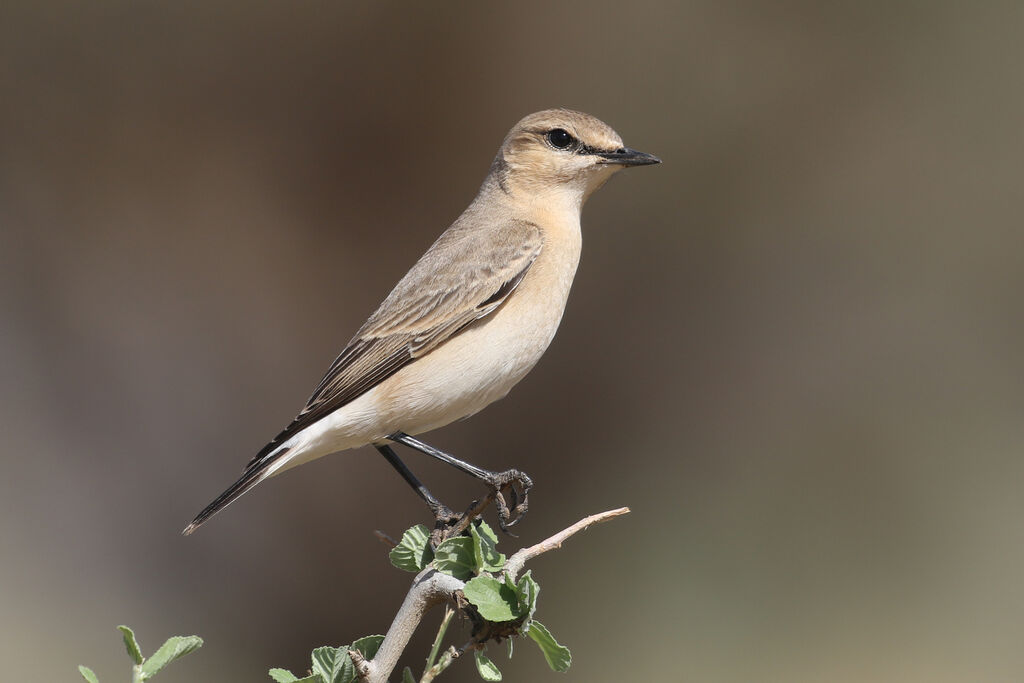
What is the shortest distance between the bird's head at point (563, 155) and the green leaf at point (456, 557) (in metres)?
1.87

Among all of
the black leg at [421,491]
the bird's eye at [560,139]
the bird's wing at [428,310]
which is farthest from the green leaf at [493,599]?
the bird's eye at [560,139]

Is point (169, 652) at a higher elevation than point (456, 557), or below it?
higher

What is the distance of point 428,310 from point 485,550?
1.40m

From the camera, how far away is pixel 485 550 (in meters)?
2.20

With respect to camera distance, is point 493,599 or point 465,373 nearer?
point 493,599

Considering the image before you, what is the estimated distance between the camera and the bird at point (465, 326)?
10.6 ft

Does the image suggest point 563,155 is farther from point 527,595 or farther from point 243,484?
point 527,595

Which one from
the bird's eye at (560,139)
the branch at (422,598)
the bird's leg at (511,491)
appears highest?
the bird's eye at (560,139)

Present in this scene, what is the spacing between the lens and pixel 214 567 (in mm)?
6578

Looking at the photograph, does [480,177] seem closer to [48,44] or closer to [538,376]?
[538,376]

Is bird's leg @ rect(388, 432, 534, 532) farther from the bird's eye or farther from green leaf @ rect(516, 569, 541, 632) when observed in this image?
the bird's eye

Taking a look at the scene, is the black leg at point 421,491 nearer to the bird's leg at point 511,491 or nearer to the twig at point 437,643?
the bird's leg at point 511,491

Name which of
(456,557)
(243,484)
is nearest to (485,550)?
(456,557)

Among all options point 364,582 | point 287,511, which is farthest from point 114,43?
point 364,582
